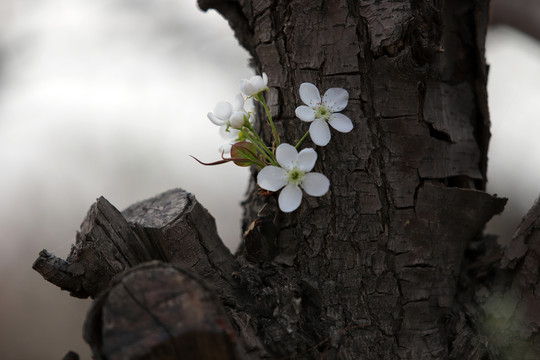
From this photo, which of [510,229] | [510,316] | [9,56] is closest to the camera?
[510,316]

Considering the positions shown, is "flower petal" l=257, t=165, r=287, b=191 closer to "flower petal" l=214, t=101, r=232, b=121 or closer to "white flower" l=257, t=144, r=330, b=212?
"white flower" l=257, t=144, r=330, b=212

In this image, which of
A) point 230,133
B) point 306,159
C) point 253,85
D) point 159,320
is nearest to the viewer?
point 159,320

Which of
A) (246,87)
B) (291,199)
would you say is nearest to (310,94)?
(246,87)

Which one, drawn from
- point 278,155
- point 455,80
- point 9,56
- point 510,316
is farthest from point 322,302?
point 9,56

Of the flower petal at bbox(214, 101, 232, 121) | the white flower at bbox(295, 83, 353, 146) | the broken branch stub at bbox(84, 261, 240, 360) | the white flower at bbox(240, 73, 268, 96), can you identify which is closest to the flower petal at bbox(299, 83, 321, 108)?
the white flower at bbox(295, 83, 353, 146)

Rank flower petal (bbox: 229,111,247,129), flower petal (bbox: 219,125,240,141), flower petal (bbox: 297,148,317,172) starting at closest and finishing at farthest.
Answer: flower petal (bbox: 297,148,317,172) → flower petal (bbox: 229,111,247,129) → flower petal (bbox: 219,125,240,141)

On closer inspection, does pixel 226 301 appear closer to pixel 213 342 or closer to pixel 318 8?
pixel 213 342

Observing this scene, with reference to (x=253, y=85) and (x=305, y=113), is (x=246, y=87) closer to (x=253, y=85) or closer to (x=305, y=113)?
(x=253, y=85)
